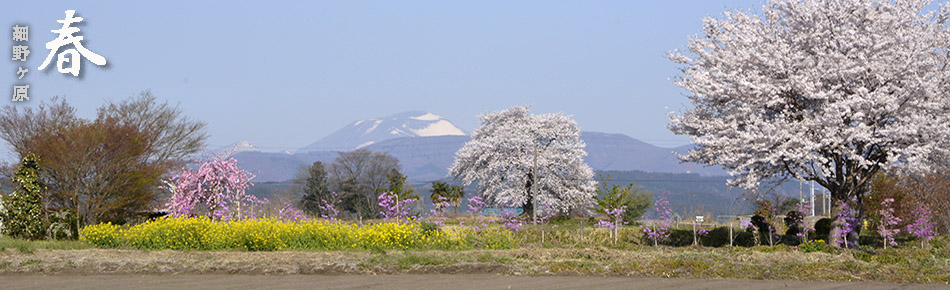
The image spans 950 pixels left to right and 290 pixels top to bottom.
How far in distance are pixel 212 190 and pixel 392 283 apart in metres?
16.6

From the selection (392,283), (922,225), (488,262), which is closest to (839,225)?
(922,225)

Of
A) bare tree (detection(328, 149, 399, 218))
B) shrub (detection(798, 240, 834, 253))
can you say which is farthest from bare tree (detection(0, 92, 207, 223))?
bare tree (detection(328, 149, 399, 218))

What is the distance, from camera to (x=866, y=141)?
22.4 metres

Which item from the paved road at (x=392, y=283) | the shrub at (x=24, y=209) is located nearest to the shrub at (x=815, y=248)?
the paved road at (x=392, y=283)

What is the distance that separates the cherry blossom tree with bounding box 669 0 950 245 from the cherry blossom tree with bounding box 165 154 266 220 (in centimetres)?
1508

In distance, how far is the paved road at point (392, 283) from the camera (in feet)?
45.4

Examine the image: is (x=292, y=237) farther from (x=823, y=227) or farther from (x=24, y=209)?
(x=823, y=227)

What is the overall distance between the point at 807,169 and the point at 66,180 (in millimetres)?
23303

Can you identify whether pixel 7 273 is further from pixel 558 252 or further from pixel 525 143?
pixel 525 143

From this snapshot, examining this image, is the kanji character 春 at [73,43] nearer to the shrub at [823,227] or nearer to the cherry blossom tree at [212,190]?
the cherry blossom tree at [212,190]

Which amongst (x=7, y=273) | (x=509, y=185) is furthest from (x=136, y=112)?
(x=7, y=273)

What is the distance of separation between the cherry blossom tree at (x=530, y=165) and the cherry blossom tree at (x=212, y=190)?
1040 inches

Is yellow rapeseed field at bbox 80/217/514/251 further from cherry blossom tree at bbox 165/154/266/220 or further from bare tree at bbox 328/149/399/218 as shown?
bare tree at bbox 328/149/399/218

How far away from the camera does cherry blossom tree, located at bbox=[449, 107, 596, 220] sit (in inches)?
2180
